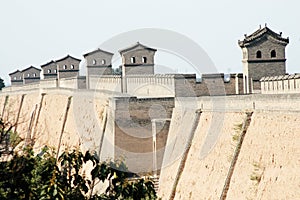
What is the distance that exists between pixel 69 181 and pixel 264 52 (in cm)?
1258

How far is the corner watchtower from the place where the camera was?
17047mm

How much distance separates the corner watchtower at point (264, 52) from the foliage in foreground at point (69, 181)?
1140cm

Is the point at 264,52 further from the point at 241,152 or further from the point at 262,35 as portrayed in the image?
the point at 241,152

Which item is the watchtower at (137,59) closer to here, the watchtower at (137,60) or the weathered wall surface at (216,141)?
the watchtower at (137,60)

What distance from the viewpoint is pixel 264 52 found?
17.1 meters

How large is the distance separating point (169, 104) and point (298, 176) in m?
7.81

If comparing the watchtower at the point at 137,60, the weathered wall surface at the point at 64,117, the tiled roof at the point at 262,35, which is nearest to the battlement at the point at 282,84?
the tiled roof at the point at 262,35

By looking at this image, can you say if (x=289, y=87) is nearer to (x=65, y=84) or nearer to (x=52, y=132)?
(x=52, y=132)

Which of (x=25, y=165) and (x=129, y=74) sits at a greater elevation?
(x=129, y=74)

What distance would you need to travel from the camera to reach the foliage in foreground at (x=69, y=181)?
17.0 feet

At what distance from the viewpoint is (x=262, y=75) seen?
1723cm

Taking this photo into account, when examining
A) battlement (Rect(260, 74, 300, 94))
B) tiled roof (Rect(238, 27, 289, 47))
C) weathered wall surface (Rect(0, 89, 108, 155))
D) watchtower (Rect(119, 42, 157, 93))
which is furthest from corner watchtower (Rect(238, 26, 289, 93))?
watchtower (Rect(119, 42, 157, 93))

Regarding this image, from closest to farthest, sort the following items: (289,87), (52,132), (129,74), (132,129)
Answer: (289,87)
(132,129)
(129,74)
(52,132)

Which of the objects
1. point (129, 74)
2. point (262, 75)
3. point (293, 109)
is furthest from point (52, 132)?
point (293, 109)
